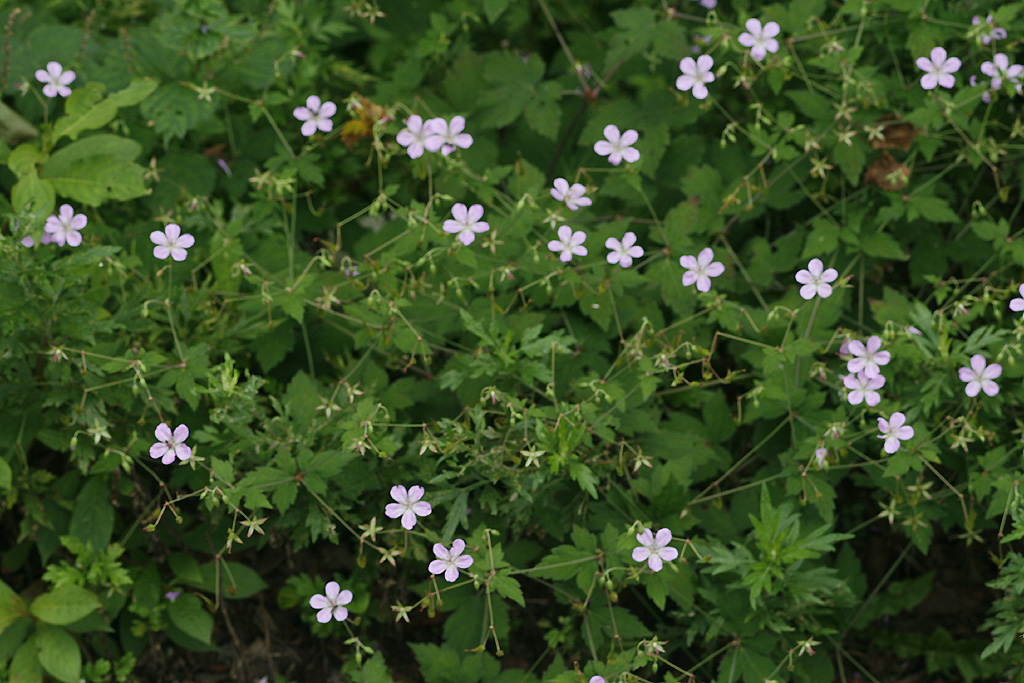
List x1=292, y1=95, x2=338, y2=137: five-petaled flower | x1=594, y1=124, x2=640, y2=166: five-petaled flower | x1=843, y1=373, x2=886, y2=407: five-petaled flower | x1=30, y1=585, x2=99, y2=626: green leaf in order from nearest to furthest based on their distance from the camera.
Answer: x1=843, y1=373, x2=886, y2=407: five-petaled flower, x1=30, y1=585, x2=99, y2=626: green leaf, x1=594, y1=124, x2=640, y2=166: five-petaled flower, x1=292, y1=95, x2=338, y2=137: five-petaled flower

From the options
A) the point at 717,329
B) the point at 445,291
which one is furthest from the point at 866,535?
the point at 445,291

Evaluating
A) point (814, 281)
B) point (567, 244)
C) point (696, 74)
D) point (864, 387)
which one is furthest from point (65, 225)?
point (864, 387)

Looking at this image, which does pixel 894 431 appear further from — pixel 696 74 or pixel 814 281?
pixel 696 74

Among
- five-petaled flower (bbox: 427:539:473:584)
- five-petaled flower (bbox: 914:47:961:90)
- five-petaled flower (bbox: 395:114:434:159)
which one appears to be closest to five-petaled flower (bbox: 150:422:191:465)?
five-petaled flower (bbox: 427:539:473:584)

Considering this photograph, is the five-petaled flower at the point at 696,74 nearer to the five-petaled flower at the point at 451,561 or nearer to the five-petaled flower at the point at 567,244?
the five-petaled flower at the point at 567,244

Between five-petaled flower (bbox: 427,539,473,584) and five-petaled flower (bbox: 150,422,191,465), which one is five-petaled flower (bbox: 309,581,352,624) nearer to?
five-petaled flower (bbox: 427,539,473,584)
